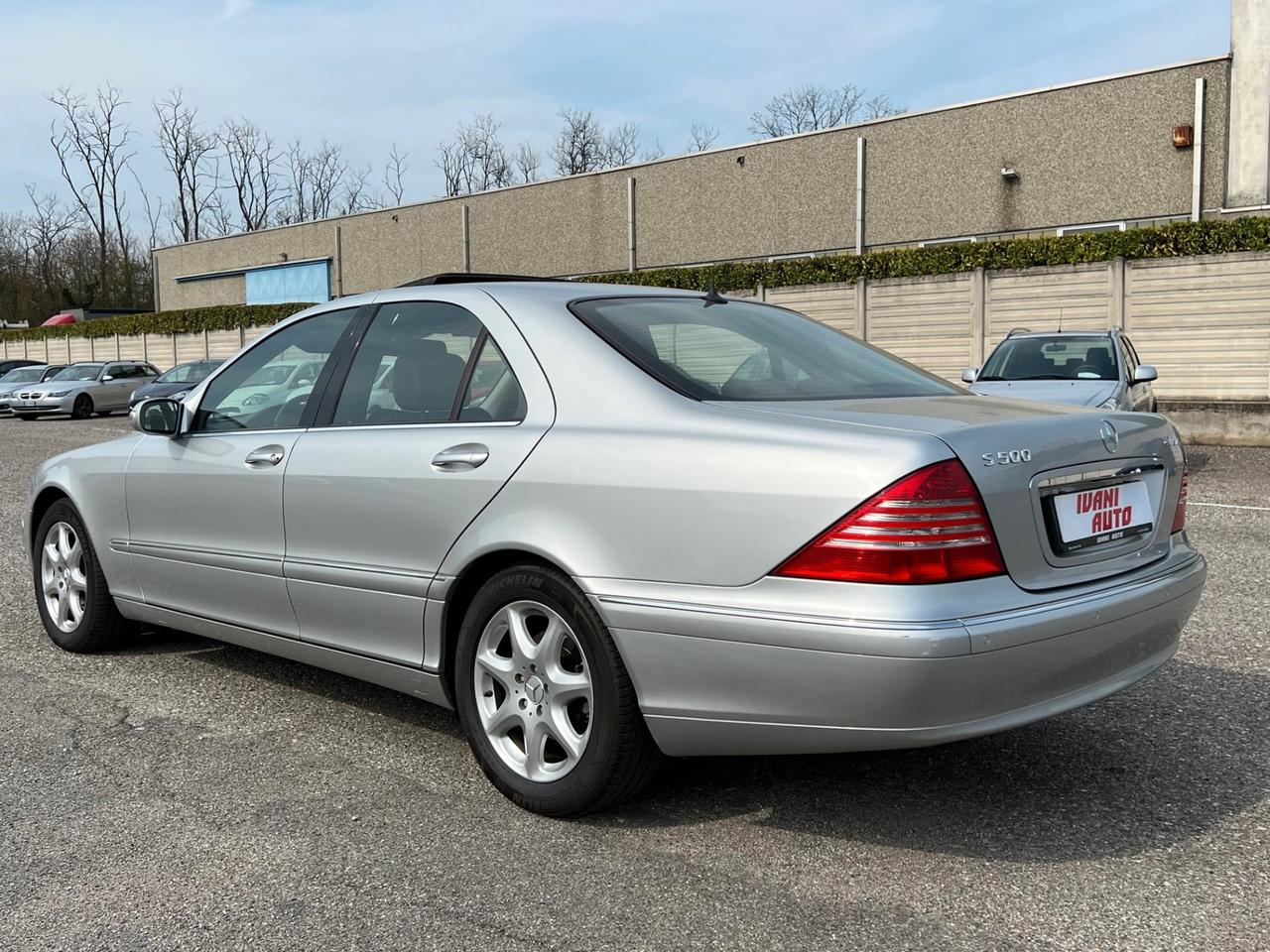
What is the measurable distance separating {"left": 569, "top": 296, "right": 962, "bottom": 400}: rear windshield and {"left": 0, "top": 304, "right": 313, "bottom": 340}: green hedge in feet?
93.9

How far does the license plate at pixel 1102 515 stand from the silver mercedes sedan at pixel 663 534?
0.01 metres

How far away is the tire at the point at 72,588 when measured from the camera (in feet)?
A: 16.6

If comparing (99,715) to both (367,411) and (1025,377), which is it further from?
(1025,377)

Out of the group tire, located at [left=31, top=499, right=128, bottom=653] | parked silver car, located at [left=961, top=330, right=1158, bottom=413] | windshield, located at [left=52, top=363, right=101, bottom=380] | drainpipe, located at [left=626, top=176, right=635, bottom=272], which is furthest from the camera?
drainpipe, located at [left=626, top=176, right=635, bottom=272]

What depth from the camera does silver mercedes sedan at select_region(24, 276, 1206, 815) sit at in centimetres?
275

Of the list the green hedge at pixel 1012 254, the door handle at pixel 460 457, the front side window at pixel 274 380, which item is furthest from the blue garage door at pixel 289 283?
the door handle at pixel 460 457

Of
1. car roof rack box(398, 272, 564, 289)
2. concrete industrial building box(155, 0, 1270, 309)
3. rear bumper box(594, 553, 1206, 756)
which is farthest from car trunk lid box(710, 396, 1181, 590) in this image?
concrete industrial building box(155, 0, 1270, 309)

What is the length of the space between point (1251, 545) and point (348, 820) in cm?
646

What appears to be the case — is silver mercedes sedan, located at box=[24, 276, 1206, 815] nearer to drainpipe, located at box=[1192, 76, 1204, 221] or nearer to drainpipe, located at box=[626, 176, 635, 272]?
drainpipe, located at box=[1192, 76, 1204, 221]

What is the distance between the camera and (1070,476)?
301 centimetres

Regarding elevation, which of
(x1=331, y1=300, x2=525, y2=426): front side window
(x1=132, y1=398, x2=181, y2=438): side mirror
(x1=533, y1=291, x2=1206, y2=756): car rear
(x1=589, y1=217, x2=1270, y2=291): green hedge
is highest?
(x1=589, y1=217, x2=1270, y2=291): green hedge

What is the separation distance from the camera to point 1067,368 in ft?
35.7

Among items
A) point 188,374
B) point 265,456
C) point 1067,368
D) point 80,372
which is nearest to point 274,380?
point 265,456

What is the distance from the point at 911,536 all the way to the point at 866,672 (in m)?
0.33
